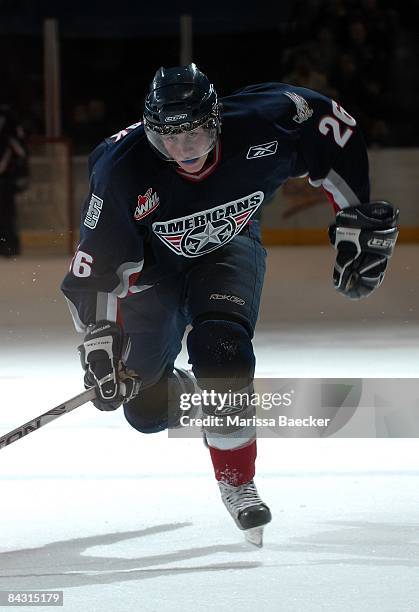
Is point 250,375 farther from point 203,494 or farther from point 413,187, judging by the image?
point 413,187

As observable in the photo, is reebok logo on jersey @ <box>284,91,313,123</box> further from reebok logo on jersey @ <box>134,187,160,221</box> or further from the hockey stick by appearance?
the hockey stick

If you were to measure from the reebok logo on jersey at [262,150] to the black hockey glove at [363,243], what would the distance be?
21 cm

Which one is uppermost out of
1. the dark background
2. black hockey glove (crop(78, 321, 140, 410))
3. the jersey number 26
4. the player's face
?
the player's face

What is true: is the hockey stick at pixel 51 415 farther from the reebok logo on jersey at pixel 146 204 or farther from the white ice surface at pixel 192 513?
the reebok logo on jersey at pixel 146 204

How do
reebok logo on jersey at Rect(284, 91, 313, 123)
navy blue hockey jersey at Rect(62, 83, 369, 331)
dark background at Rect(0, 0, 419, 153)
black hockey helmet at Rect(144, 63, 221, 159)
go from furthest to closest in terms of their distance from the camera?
1. dark background at Rect(0, 0, 419, 153)
2. reebok logo on jersey at Rect(284, 91, 313, 123)
3. navy blue hockey jersey at Rect(62, 83, 369, 331)
4. black hockey helmet at Rect(144, 63, 221, 159)

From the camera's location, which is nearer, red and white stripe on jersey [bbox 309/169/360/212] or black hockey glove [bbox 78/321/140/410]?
black hockey glove [bbox 78/321/140/410]

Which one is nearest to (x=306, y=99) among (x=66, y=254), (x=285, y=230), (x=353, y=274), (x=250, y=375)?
(x=353, y=274)

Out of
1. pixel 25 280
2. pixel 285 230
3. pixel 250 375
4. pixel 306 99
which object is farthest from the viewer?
pixel 285 230

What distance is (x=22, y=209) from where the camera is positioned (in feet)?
28.5

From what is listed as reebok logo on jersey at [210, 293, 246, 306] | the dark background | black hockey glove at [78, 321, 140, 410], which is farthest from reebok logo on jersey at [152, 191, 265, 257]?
the dark background

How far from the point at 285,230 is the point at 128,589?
6.40 metres

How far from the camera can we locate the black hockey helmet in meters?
2.40

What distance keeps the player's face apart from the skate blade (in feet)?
2.49

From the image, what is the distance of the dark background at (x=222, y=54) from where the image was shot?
28.7ft
